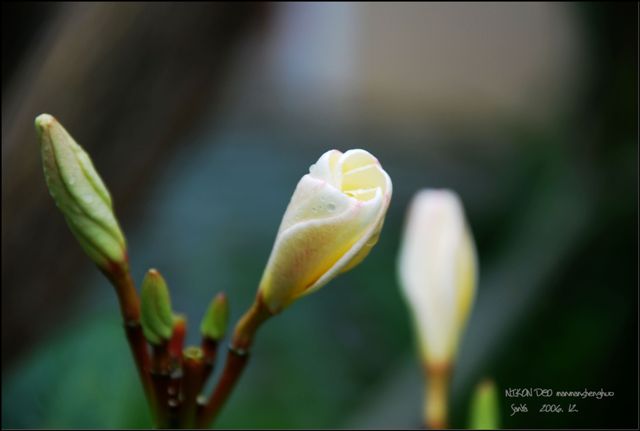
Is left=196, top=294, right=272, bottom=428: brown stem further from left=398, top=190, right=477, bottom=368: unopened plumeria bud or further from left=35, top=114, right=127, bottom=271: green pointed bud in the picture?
left=398, top=190, right=477, bottom=368: unopened plumeria bud

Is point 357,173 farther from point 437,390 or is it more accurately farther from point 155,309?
point 437,390

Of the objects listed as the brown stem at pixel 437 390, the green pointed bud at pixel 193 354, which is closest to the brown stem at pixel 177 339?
the green pointed bud at pixel 193 354

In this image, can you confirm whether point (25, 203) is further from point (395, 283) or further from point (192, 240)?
point (395, 283)

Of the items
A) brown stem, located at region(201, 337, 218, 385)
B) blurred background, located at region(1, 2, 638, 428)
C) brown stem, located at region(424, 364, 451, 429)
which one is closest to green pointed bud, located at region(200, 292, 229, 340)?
brown stem, located at region(201, 337, 218, 385)

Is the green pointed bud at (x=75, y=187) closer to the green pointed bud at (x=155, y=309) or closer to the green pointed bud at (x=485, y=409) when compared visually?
the green pointed bud at (x=155, y=309)

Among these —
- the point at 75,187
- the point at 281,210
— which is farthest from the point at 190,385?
the point at 281,210

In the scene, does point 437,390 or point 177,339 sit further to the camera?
point 437,390
